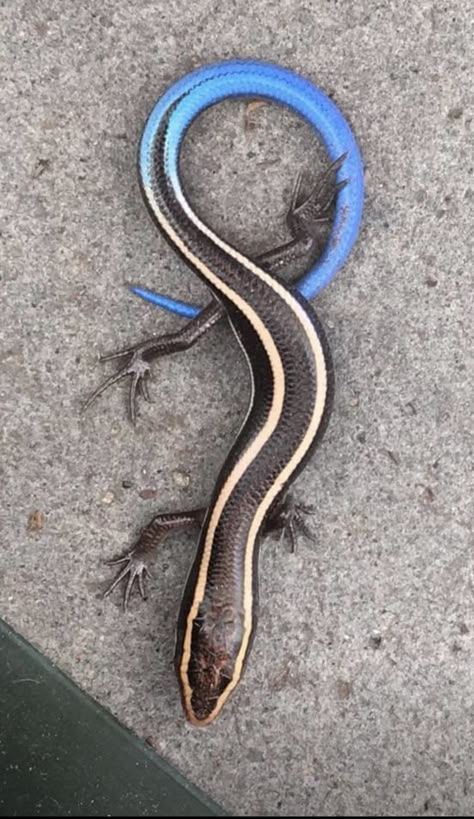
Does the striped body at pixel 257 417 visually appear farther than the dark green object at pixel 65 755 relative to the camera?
No

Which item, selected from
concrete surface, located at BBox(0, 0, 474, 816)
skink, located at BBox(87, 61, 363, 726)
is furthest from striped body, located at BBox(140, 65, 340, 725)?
concrete surface, located at BBox(0, 0, 474, 816)

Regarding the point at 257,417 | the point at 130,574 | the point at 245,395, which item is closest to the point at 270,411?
the point at 257,417

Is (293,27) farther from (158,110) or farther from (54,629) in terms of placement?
(54,629)

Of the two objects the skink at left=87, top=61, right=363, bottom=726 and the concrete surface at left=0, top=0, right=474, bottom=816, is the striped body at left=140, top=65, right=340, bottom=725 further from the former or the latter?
the concrete surface at left=0, top=0, right=474, bottom=816

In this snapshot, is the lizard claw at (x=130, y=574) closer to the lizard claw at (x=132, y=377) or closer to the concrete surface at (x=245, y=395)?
the concrete surface at (x=245, y=395)

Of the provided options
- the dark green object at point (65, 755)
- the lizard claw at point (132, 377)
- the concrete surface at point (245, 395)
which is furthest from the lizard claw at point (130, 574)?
the lizard claw at point (132, 377)

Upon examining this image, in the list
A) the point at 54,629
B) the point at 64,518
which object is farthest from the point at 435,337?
the point at 54,629

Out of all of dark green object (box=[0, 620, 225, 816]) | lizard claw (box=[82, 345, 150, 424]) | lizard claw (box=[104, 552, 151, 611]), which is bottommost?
dark green object (box=[0, 620, 225, 816])
